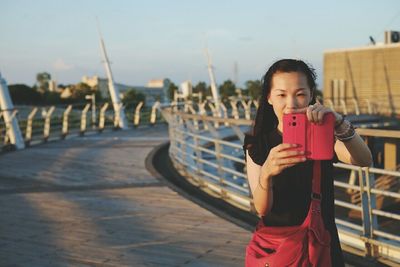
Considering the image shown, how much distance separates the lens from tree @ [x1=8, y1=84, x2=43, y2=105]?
235 feet

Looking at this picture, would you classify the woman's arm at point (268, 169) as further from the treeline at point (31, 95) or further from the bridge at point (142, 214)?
the treeline at point (31, 95)

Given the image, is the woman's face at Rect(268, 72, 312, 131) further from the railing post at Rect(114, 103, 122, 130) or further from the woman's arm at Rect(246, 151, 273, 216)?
the railing post at Rect(114, 103, 122, 130)

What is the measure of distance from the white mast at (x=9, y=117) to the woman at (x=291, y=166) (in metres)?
13.8

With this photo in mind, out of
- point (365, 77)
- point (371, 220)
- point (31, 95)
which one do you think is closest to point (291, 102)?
point (371, 220)

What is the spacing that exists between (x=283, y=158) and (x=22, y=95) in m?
75.2

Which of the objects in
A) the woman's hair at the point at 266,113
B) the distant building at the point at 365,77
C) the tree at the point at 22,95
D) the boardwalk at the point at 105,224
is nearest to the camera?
the woman's hair at the point at 266,113

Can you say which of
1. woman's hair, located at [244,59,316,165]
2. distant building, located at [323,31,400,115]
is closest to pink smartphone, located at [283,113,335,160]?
woman's hair, located at [244,59,316,165]

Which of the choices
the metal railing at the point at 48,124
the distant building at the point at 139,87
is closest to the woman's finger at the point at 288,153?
the metal railing at the point at 48,124

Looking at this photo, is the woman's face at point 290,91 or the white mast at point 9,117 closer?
the woman's face at point 290,91

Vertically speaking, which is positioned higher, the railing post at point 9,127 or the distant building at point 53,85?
the distant building at point 53,85

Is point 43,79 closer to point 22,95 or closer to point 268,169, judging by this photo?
point 22,95

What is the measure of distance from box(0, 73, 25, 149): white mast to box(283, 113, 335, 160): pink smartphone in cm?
1410

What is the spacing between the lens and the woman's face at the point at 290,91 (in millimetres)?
1879

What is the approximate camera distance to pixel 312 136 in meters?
1.62
